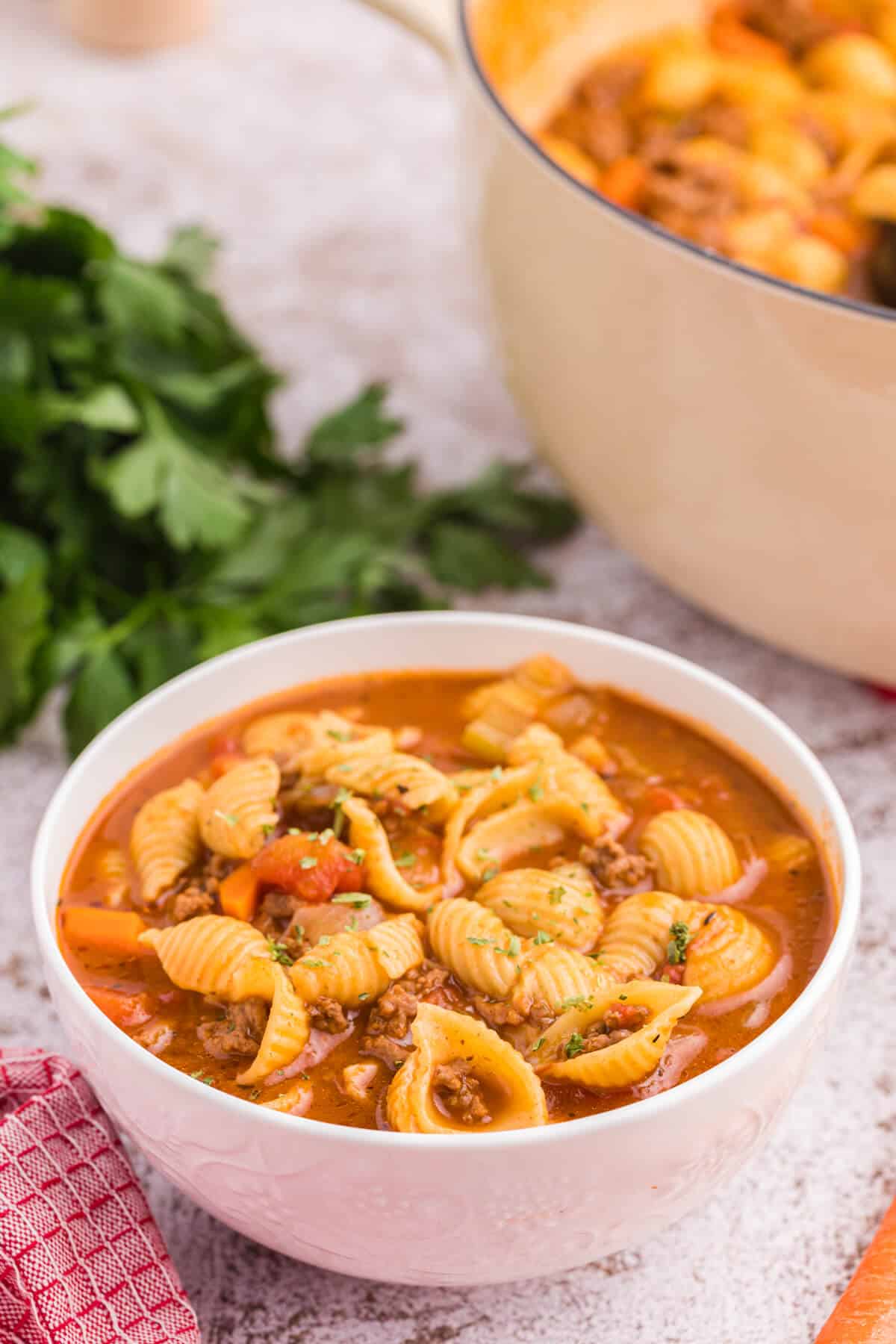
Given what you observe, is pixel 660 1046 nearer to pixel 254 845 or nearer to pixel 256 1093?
pixel 256 1093

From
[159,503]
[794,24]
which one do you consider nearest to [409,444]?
[159,503]

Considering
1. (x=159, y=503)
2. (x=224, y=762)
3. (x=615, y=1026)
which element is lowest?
(x=159, y=503)

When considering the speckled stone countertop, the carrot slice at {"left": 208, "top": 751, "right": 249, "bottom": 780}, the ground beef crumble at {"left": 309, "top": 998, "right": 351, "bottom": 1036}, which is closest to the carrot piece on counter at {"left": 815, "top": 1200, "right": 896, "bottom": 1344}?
the speckled stone countertop

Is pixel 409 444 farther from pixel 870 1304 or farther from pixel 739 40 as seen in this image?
pixel 870 1304

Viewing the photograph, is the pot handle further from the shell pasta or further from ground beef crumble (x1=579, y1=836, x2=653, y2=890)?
ground beef crumble (x1=579, y1=836, x2=653, y2=890)

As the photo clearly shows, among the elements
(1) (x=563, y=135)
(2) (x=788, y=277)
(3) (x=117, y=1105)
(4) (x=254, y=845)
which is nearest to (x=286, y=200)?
(1) (x=563, y=135)
